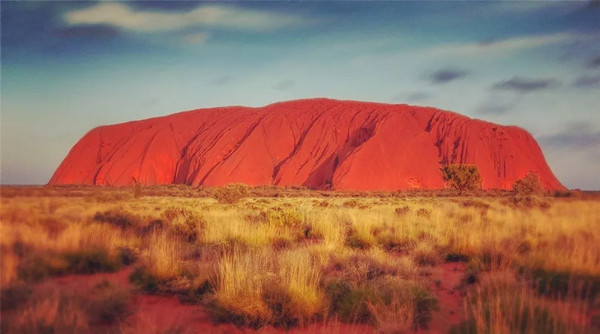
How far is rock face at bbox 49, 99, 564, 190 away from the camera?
55219mm

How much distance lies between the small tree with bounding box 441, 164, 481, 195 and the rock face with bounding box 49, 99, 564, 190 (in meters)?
12.0

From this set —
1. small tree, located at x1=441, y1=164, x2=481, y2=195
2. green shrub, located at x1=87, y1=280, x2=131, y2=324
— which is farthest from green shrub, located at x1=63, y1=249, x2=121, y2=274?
small tree, located at x1=441, y1=164, x2=481, y2=195

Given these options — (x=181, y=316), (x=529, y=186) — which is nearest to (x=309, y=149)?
(x=529, y=186)

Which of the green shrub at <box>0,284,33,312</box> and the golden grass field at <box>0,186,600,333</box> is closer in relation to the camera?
the green shrub at <box>0,284,33,312</box>

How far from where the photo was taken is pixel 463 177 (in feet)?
135

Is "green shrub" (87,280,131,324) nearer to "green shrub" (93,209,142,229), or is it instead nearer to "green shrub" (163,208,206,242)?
"green shrub" (93,209,142,229)

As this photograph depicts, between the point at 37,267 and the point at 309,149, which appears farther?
the point at 309,149

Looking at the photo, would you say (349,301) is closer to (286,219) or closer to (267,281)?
(267,281)

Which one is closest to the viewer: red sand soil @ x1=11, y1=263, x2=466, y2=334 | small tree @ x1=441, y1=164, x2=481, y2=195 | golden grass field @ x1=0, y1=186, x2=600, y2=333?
golden grass field @ x1=0, y1=186, x2=600, y2=333

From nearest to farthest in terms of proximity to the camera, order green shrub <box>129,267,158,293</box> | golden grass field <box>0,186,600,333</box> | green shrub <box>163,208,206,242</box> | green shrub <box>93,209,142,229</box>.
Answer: golden grass field <box>0,186,600,333</box>
green shrub <box>93,209,142,229</box>
green shrub <box>129,267,158,293</box>
green shrub <box>163,208,206,242</box>

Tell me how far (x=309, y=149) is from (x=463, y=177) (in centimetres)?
2367

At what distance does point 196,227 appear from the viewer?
10711mm

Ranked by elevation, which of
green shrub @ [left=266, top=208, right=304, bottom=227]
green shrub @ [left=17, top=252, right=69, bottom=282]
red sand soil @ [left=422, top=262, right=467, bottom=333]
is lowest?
red sand soil @ [left=422, top=262, right=467, bottom=333]

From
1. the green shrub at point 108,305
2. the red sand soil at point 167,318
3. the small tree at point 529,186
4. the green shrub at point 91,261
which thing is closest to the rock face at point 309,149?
the small tree at point 529,186
